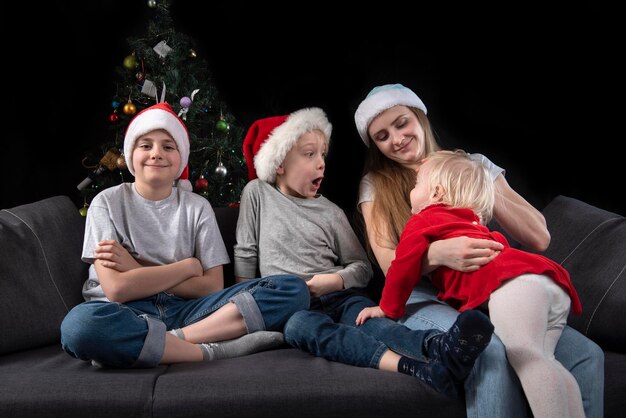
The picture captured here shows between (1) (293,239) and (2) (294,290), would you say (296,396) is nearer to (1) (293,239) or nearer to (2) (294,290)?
(2) (294,290)

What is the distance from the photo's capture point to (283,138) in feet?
9.75

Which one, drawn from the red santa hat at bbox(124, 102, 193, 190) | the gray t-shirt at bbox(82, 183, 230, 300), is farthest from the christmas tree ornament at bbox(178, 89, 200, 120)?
the gray t-shirt at bbox(82, 183, 230, 300)

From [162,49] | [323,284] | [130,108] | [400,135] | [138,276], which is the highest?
[162,49]

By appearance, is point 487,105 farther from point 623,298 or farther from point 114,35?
point 114,35

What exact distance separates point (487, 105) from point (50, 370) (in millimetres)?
2600

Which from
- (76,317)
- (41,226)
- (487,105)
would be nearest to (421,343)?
(76,317)

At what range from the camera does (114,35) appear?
398 centimetres

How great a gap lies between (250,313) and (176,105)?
158 centimetres

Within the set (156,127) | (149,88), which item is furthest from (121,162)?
(156,127)

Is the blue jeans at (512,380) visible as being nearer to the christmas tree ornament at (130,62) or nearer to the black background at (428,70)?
the black background at (428,70)

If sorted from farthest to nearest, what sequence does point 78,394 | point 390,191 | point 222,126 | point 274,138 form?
point 222,126, point 274,138, point 390,191, point 78,394

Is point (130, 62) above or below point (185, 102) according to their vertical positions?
above

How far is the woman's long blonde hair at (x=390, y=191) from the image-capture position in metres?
2.81

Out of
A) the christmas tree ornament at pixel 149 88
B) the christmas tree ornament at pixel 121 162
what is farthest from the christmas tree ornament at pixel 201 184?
the christmas tree ornament at pixel 149 88
